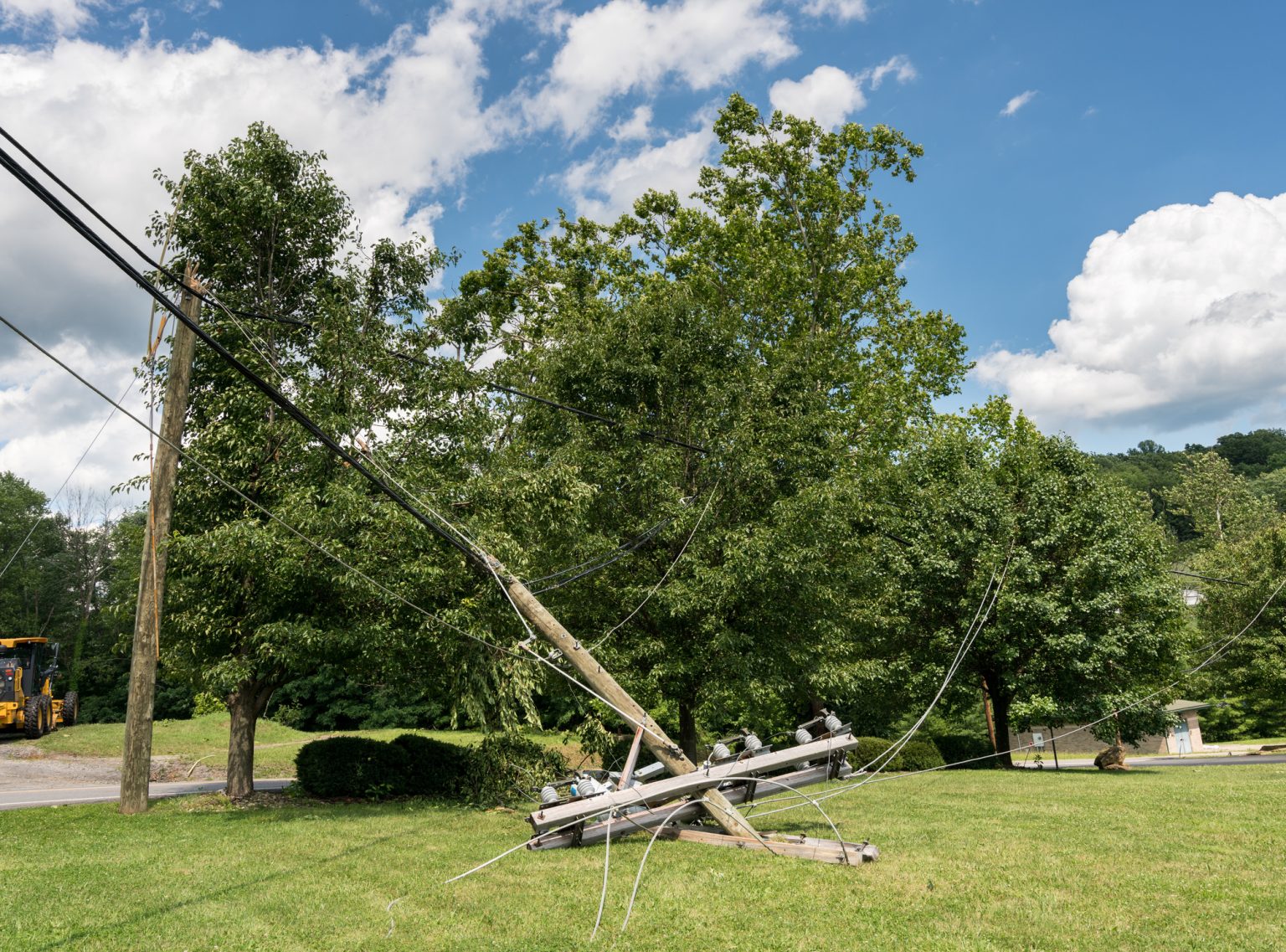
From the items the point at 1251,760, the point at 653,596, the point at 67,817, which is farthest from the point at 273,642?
the point at 1251,760

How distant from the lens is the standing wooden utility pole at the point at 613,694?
9.64 metres

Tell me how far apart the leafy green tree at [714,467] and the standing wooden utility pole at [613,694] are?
4.11 metres

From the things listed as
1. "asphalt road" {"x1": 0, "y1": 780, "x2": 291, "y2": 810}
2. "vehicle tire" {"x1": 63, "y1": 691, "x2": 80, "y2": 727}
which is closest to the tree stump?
"asphalt road" {"x1": 0, "y1": 780, "x2": 291, "y2": 810}

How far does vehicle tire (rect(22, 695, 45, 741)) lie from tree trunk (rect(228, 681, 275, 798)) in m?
20.5

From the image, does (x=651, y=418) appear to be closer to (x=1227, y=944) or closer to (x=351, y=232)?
(x=351, y=232)

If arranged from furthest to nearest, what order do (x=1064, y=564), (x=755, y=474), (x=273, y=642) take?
1. (x=1064, y=564)
2. (x=755, y=474)
3. (x=273, y=642)

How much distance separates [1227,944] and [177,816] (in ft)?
44.4

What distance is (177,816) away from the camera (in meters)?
13.7

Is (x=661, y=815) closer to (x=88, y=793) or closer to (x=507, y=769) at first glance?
(x=507, y=769)

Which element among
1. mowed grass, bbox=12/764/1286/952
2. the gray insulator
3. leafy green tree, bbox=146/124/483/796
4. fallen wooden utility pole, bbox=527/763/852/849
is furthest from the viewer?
leafy green tree, bbox=146/124/483/796

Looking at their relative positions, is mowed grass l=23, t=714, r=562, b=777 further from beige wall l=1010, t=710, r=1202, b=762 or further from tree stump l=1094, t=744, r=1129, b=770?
beige wall l=1010, t=710, r=1202, b=762

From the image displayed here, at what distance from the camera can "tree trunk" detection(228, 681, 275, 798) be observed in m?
16.1

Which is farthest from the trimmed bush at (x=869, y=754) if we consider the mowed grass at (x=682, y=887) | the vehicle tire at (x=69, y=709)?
the vehicle tire at (x=69, y=709)

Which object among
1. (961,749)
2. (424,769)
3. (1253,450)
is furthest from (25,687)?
(1253,450)
